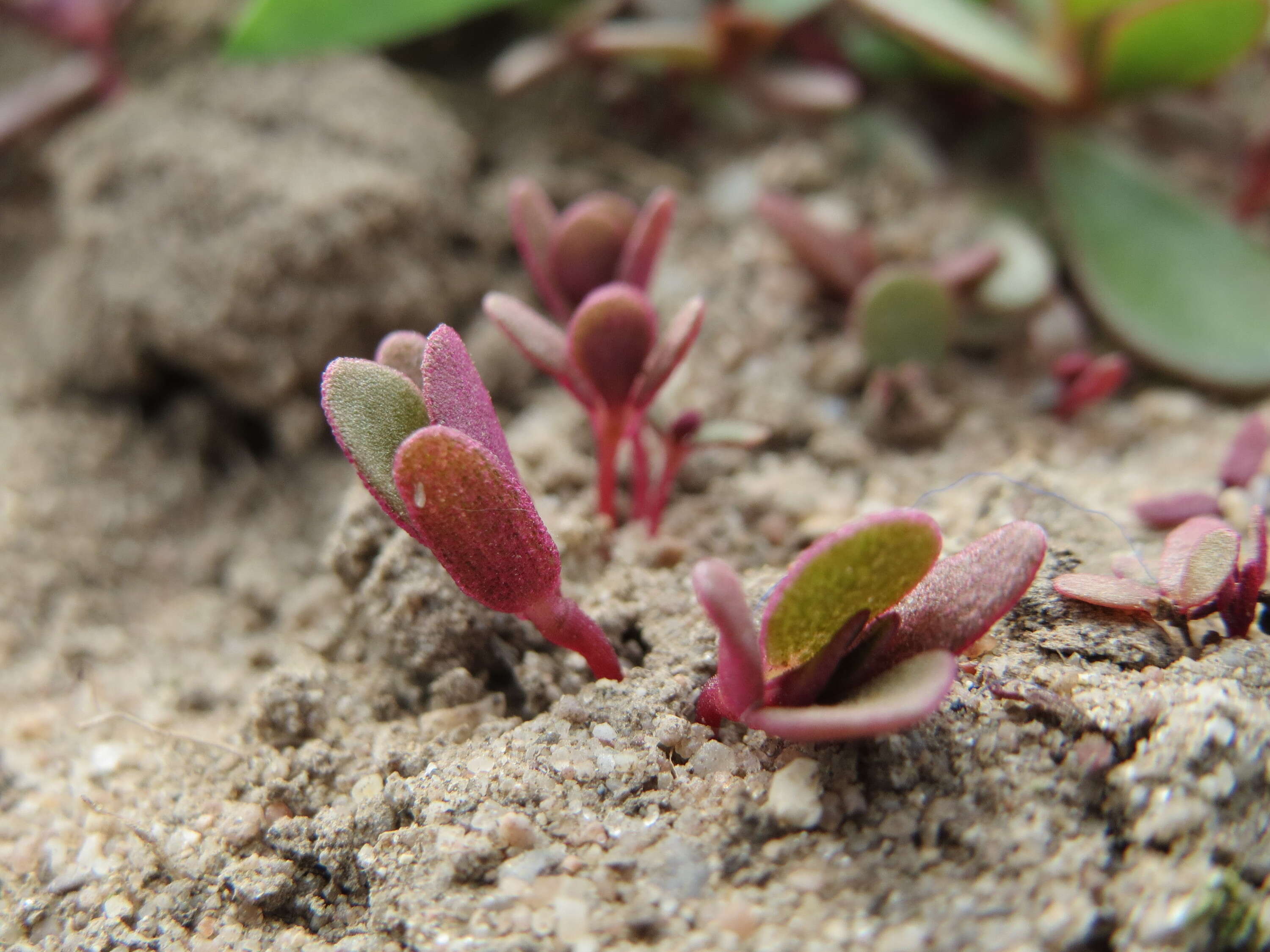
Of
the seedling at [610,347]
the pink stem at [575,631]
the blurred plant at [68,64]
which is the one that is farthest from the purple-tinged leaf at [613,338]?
the blurred plant at [68,64]

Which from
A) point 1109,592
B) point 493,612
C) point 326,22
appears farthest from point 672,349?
point 326,22

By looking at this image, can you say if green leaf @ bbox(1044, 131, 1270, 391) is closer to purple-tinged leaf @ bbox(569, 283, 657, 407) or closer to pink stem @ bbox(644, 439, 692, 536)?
pink stem @ bbox(644, 439, 692, 536)

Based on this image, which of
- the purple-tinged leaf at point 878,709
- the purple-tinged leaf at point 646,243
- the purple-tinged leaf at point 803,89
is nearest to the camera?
the purple-tinged leaf at point 878,709

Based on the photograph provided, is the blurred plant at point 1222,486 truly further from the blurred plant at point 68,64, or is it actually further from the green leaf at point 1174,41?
the blurred plant at point 68,64

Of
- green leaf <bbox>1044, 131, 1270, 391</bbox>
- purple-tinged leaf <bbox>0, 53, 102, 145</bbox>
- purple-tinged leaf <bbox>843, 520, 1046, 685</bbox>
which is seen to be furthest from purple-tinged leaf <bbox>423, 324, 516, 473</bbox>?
purple-tinged leaf <bbox>0, 53, 102, 145</bbox>

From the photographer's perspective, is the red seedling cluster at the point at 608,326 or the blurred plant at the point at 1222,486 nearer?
the red seedling cluster at the point at 608,326

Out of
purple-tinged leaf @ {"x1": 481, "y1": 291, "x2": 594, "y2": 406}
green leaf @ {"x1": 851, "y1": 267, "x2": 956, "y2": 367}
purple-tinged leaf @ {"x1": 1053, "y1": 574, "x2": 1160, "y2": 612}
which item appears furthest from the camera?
green leaf @ {"x1": 851, "y1": 267, "x2": 956, "y2": 367}

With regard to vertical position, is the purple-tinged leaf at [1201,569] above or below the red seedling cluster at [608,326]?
below
